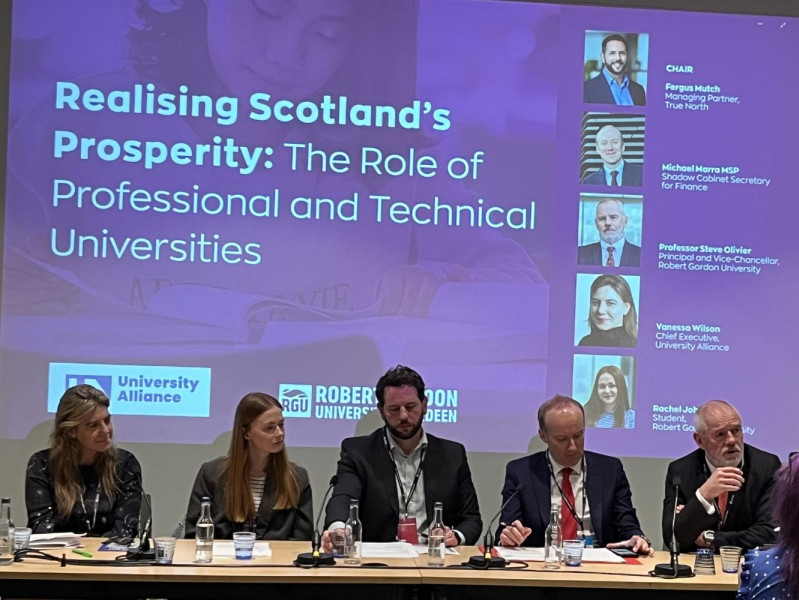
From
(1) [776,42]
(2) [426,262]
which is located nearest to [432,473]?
(2) [426,262]

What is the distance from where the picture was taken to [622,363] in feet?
18.5

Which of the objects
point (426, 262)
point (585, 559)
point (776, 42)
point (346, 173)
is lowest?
point (585, 559)

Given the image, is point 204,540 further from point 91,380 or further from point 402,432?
point 91,380

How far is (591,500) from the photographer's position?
463 centimetres

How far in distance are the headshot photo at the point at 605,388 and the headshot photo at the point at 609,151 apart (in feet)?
3.03

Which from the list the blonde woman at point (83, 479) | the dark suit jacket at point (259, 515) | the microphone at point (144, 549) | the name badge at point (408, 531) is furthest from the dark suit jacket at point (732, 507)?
the blonde woman at point (83, 479)

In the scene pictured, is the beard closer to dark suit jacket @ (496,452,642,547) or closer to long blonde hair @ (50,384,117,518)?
dark suit jacket @ (496,452,642,547)

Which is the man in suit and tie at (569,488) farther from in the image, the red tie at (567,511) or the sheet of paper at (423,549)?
the sheet of paper at (423,549)

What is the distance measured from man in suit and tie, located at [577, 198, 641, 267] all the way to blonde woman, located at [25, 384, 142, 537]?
2.53m

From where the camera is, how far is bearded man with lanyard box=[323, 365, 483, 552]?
473 cm

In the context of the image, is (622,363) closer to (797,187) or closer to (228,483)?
(797,187)

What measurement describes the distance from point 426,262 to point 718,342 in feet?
5.22

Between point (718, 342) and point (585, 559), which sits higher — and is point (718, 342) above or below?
above

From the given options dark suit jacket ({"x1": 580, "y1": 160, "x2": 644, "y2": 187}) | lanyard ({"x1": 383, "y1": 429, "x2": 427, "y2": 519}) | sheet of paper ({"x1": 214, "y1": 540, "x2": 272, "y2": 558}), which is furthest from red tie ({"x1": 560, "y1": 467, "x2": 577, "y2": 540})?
dark suit jacket ({"x1": 580, "y1": 160, "x2": 644, "y2": 187})
